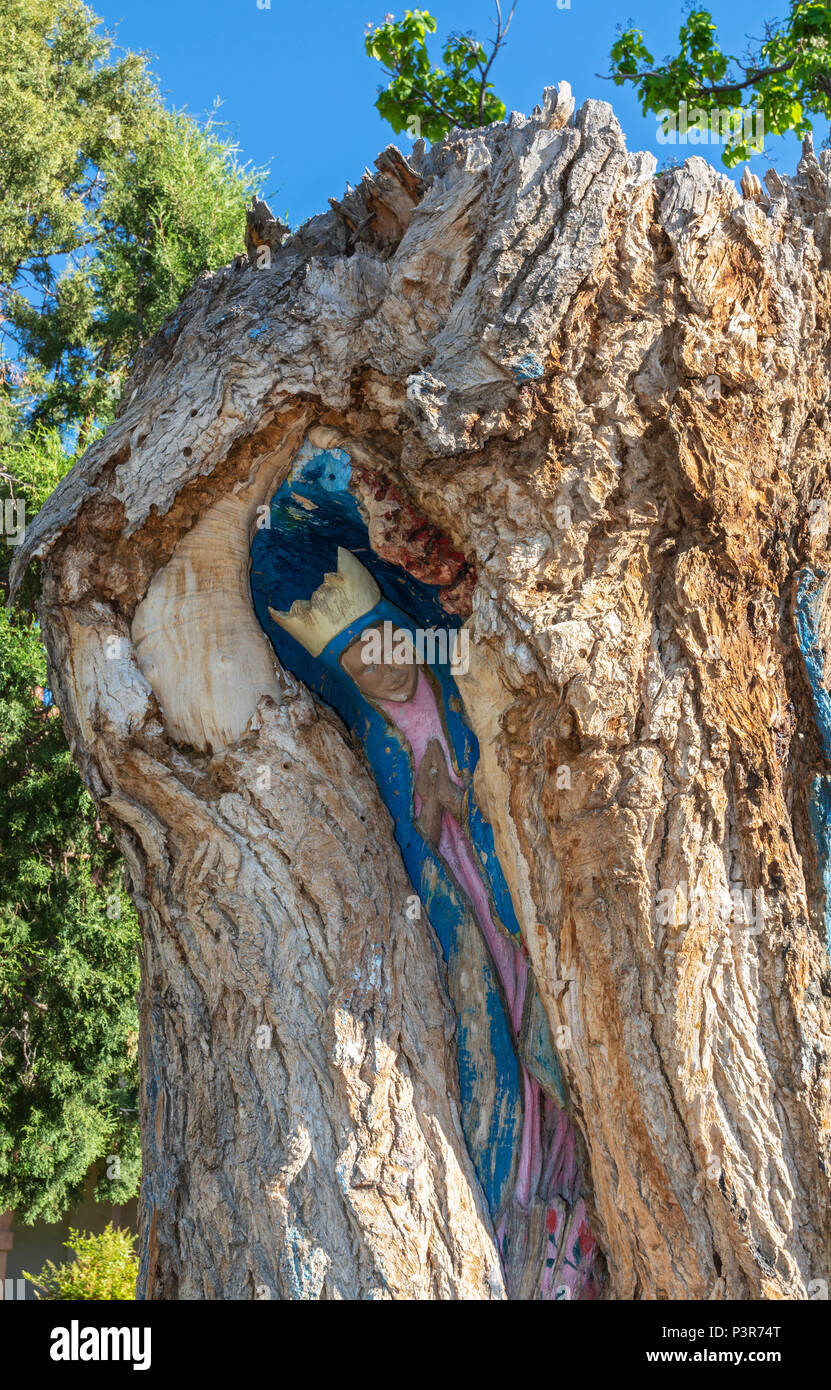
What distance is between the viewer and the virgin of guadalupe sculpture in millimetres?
2889

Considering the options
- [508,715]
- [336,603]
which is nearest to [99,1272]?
[336,603]

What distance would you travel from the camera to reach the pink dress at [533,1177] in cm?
286

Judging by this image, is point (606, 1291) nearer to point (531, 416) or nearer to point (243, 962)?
point (243, 962)

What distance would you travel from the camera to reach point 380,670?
337cm

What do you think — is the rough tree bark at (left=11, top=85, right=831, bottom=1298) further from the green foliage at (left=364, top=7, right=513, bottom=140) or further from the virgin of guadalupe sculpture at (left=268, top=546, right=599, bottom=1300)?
the green foliage at (left=364, top=7, right=513, bottom=140)

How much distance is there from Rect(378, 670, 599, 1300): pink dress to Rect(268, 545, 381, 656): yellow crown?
0.51 m

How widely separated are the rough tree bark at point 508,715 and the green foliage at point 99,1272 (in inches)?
239

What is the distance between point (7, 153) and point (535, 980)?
395 inches

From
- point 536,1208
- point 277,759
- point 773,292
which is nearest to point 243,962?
point 277,759

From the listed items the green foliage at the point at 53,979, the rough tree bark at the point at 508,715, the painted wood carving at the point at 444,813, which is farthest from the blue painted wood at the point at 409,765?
the green foliage at the point at 53,979

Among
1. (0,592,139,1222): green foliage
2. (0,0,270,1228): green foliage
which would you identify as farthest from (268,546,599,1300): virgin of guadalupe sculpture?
(0,592,139,1222): green foliage

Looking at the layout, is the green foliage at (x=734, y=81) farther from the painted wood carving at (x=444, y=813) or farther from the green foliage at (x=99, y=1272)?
the green foliage at (x=99, y=1272)

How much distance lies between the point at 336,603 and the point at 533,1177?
5.44 ft

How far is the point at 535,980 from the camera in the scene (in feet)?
9.49
